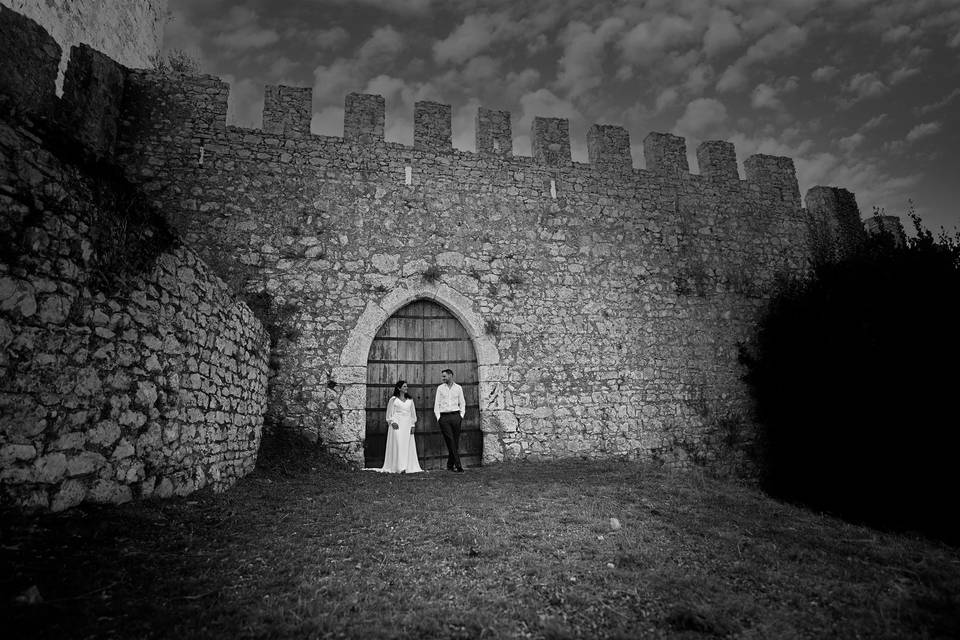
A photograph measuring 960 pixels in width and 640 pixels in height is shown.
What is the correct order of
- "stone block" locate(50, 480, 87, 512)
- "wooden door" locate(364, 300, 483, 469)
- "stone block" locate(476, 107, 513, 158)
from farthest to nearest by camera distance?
"stone block" locate(476, 107, 513, 158), "wooden door" locate(364, 300, 483, 469), "stone block" locate(50, 480, 87, 512)

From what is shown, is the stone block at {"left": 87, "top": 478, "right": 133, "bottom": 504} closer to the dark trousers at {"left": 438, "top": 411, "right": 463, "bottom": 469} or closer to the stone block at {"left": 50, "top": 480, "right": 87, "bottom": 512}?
the stone block at {"left": 50, "top": 480, "right": 87, "bottom": 512}

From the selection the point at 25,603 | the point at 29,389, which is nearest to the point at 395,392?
the point at 29,389

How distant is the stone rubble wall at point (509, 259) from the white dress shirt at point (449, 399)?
55 centimetres

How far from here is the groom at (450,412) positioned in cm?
723

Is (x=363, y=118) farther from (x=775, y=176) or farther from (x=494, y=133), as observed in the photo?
(x=775, y=176)

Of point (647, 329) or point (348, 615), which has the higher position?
point (647, 329)

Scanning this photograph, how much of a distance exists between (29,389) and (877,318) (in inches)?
416

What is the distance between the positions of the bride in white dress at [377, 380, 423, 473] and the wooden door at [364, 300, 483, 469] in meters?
0.31

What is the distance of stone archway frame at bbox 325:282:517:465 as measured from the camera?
7047mm

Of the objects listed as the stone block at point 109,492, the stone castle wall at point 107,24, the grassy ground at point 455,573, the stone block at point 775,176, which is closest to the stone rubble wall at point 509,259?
the stone block at point 775,176

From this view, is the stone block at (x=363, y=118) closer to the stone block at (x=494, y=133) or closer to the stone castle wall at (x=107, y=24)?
the stone block at (x=494, y=133)

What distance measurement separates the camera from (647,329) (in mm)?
8500

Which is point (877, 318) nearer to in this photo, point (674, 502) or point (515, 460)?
point (674, 502)

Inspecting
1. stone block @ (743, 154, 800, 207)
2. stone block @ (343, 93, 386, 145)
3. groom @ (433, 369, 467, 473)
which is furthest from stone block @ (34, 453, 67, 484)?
stone block @ (743, 154, 800, 207)
